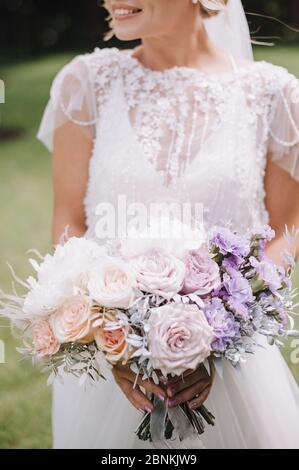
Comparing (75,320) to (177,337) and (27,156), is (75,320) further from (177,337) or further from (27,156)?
(27,156)

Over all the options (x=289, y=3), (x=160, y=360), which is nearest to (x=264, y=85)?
(x=160, y=360)

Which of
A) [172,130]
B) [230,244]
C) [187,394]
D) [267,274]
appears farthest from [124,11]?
[187,394]

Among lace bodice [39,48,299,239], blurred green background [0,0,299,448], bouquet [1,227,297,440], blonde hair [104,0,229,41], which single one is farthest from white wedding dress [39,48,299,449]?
blurred green background [0,0,299,448]

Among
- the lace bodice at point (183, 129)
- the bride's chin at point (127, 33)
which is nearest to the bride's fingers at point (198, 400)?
the lace bodice at point (183, 129)

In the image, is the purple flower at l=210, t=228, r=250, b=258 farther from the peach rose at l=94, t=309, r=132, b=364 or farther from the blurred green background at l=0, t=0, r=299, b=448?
the blurred green background at l=0, t=0, r=299, b=448

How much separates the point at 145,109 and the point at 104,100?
18 cm

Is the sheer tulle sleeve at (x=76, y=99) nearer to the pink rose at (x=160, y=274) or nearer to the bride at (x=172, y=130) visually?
the bride at (x=172, y=130)

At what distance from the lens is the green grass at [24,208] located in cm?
421

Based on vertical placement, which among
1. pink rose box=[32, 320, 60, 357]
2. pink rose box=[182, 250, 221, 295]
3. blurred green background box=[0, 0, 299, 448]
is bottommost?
blurred green background box=[0, 0, 299, 448]

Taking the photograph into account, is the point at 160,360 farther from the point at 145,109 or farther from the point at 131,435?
the point at 145,109

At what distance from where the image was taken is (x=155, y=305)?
2.05 meters

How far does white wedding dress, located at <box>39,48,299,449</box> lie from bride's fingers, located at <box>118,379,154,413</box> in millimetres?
422

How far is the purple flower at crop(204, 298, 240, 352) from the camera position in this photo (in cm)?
203

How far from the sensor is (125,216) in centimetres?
290
